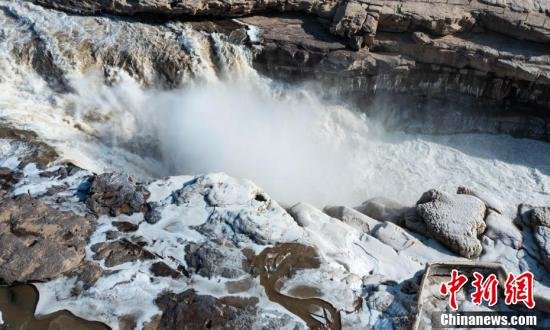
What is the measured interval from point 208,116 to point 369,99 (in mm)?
3922

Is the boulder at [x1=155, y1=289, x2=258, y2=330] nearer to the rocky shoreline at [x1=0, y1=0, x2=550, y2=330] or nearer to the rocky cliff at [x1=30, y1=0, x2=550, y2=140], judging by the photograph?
the rocky shoreline at [x1=0, y1=0, x2=550, y2=330]

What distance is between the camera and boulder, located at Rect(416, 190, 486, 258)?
7.65 metres

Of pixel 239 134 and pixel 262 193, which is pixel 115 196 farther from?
pixel 239 134

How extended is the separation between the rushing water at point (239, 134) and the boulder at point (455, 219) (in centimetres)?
210

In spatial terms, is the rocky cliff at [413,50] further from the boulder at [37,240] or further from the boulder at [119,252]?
the boulder at [119,252]

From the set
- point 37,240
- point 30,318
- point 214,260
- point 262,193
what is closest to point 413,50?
→ point 262,193

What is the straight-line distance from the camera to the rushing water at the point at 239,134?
966 cm

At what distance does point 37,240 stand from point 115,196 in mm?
1206

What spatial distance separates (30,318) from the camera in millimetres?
5555

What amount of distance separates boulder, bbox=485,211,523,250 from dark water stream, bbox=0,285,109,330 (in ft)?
20.3

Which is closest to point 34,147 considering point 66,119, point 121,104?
point 66,119

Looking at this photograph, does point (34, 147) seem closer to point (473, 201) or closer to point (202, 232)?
point (202, 232)

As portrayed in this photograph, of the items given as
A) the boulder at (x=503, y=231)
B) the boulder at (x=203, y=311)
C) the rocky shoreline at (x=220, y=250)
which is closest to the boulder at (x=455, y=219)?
the rocky shoreline at (x=220, y=250)

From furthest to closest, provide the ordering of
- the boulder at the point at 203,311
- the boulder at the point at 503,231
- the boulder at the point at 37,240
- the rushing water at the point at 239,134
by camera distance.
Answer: the rushing water at the point at 239,134 → the boulder at the point at 503,231 → the boulder at the point at 37,240 → the boulder at the point at 203,311
